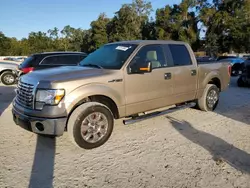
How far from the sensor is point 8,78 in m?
13.0

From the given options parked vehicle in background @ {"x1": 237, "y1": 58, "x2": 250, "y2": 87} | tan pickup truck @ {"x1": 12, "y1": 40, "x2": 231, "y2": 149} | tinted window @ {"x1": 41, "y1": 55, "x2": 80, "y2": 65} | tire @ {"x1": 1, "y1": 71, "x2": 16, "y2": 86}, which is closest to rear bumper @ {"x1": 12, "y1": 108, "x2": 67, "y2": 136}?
tan pickup truck @ {"x1": 12, "y1": 40, "x2": 231, "y2": 149}

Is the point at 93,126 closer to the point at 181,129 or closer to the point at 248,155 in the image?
the point at 181,129

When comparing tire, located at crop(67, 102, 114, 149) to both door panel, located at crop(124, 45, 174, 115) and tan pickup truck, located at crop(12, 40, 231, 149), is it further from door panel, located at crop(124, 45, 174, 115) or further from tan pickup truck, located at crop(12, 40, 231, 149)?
door panel, located at crop(124, 45, 174, 115)

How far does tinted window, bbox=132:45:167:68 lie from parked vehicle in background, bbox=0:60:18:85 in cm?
1004

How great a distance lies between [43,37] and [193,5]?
1992 inches

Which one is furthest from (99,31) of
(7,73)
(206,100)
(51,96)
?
(51,96)

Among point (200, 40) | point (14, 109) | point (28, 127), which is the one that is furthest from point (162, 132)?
point (200, 40)

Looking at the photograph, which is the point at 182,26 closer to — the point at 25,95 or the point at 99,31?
the point at 99,31

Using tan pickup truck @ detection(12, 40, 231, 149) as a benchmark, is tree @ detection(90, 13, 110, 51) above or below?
above

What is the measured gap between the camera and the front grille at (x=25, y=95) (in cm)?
408

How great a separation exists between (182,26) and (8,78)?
40.3 meters

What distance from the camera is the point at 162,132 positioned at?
5035 millimetres

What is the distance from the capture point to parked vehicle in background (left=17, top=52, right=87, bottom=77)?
9.63m

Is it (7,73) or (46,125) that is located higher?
(7,73)
